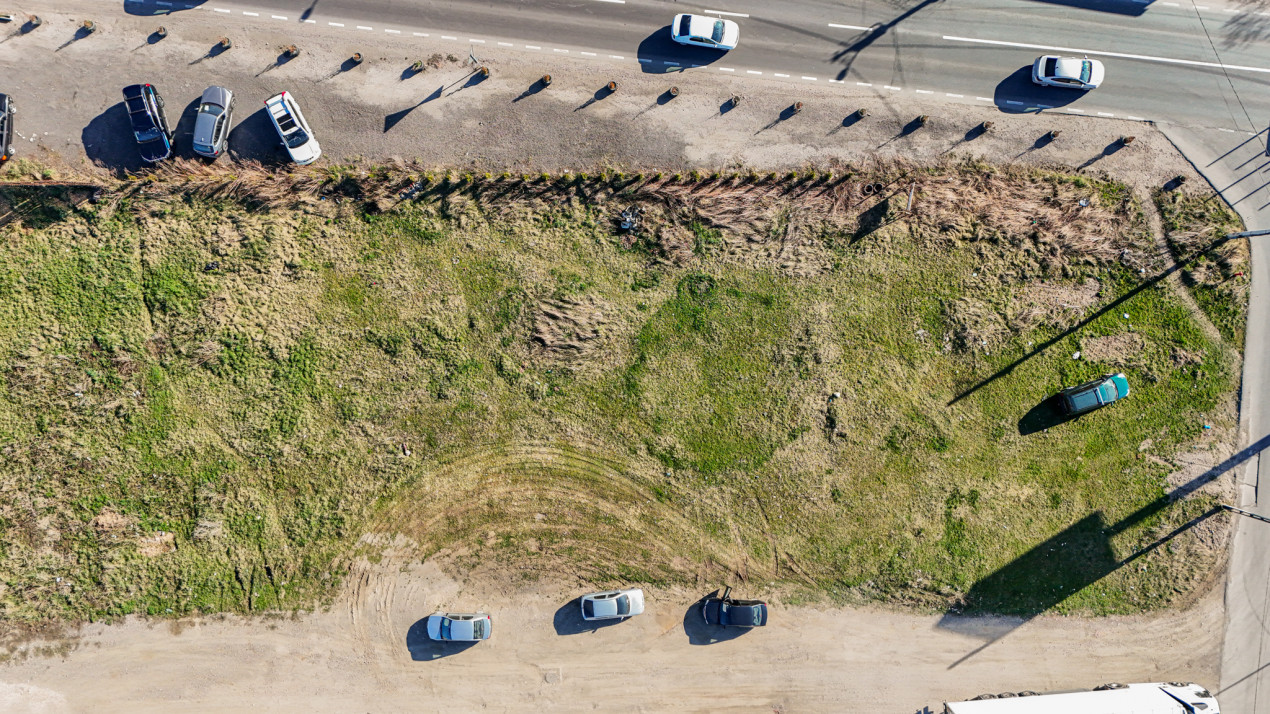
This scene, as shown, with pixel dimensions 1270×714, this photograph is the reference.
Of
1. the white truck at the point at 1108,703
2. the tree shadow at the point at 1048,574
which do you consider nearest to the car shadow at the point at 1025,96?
the tree shadow at the point at 1048,574

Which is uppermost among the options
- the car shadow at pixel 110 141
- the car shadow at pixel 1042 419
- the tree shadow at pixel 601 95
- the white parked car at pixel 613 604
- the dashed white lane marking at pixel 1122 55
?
the dashed white lane marking at pixel 1122 55

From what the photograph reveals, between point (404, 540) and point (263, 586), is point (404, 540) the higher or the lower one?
the higher one

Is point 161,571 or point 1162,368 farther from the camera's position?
point 1162,368

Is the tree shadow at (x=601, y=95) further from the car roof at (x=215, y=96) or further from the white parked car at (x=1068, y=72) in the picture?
the white parked car at (x=1068, y=72)

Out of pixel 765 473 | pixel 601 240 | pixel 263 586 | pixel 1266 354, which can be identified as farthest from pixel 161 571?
pixel 1266 354

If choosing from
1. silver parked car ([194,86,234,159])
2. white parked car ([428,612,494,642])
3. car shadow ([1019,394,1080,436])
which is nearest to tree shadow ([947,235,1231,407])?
car shadow ([1019,394,1080,436])

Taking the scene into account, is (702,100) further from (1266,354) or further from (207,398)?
(1266,354)

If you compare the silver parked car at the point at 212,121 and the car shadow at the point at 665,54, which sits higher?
the car shadow at the point at 665,54
